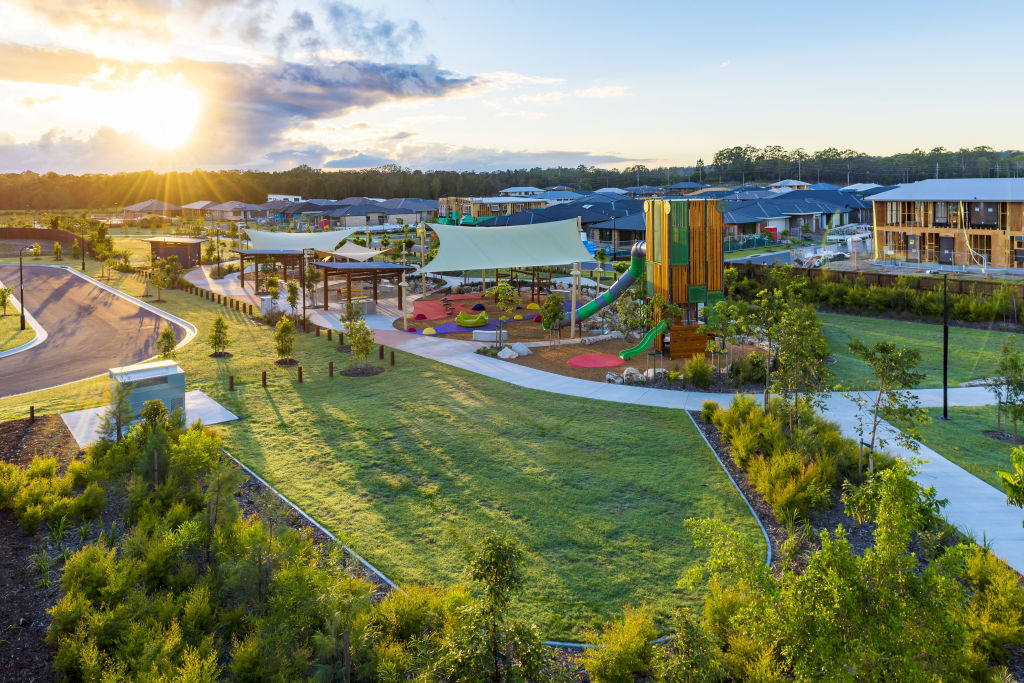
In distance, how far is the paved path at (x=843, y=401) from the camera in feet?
38.8

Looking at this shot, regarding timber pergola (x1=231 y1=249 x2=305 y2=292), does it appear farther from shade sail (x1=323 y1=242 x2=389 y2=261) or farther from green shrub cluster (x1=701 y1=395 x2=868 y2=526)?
green shrub cluster (x1=701 y1=395 x2=868 y2=526)

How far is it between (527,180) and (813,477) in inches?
6710

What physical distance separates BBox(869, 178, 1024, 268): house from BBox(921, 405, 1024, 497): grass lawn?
2798 centimetres

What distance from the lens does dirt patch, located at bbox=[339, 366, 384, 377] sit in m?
23.7

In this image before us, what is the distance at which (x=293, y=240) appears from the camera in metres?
48.2

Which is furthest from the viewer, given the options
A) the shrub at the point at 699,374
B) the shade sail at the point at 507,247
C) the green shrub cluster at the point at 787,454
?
the shade sail at the point at 507,247

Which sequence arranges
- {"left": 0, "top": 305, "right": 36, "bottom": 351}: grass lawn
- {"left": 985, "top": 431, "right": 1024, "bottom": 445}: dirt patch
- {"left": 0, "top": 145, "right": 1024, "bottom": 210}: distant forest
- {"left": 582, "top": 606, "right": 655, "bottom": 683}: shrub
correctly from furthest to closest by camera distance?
{"left": 0, "top": 145, "right": 1024, "bottom": 210}: distant forest
{"left": 0, "top": 305, "right": 36, "bottom": 351}: grass lawn
{"left": 985, "top": 431, "right": 1024, "bottom": 445}: dirt patch
{"left": 582, "top": 606, "right": 655, "bottom": 683}: shrub

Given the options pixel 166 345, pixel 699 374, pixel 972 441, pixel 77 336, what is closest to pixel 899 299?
pixel 699 374

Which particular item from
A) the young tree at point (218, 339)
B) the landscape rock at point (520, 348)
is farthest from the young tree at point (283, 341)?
the landscape rock at point (520, 348)

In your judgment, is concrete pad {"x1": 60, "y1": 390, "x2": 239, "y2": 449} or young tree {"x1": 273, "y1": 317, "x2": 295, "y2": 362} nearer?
concrete pad {"x1": 60, "y1": 390, "x2": 239, "y2": 449}

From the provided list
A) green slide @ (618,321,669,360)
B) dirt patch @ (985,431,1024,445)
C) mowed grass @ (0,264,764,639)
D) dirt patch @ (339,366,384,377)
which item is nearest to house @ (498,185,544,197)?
green slide @ (618,321,669,360)

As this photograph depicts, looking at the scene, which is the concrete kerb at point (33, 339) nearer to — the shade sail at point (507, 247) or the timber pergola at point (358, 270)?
the timber pergola at point (358, 270)

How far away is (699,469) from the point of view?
14.9m

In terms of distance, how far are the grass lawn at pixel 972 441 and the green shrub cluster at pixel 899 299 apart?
9896mm
